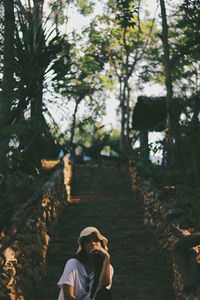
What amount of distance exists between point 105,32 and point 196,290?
20.3 meters

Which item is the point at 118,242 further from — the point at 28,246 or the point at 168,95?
the point at 168,95

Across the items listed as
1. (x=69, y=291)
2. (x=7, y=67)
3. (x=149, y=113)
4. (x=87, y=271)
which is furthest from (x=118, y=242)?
(x=149, y=113)

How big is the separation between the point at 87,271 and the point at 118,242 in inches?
215

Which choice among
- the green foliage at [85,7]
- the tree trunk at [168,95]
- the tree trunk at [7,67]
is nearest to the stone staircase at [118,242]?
the tree trunk at [168,95]

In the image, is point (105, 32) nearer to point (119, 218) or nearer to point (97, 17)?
point (97, 17)

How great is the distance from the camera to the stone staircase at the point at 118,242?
24.0 feet

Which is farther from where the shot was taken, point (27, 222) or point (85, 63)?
point (85, 63)

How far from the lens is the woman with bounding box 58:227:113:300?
398cm

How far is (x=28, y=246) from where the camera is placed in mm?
7617

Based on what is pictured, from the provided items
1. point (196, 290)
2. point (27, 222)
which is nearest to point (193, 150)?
point (27, 222)

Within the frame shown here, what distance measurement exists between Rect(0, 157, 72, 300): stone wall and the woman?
2.00m

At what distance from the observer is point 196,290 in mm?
5645

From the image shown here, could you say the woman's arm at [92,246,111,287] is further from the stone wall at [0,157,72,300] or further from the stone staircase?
the stone staircase

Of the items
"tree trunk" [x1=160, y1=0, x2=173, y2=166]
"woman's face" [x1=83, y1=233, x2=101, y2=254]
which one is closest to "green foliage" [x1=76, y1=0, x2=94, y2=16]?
"tree trunk" [x1=160, y1=0, x2=173, y2=166]
